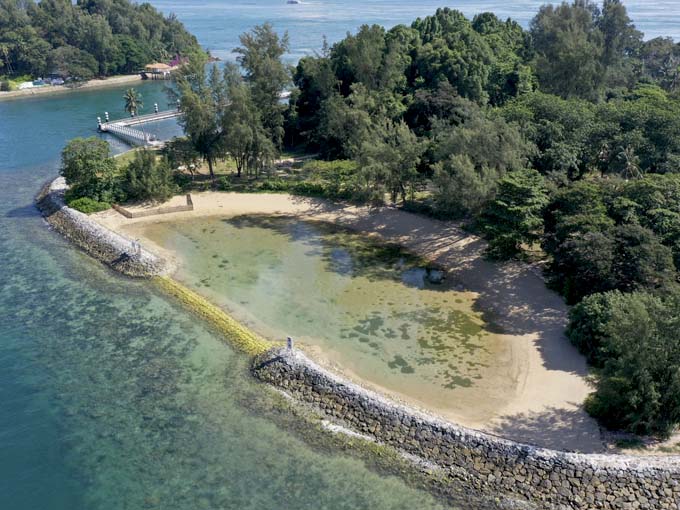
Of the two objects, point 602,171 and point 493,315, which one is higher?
point 602,171

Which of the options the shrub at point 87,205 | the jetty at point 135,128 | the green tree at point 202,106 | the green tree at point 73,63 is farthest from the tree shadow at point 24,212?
the green tree at point 73,63

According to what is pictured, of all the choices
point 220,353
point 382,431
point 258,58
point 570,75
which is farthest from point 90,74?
point 382,431

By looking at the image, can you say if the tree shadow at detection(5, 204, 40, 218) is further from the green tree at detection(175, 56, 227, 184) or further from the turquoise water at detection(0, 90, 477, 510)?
the green tree at detection(175, 56, 227, 184)

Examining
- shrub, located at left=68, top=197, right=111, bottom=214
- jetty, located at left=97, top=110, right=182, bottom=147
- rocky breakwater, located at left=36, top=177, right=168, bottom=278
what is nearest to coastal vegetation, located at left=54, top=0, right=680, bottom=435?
shrub, located at left=68, top=197, right=111, bottom=214

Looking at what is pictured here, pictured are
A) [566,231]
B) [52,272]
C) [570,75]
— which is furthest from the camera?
[570,75]

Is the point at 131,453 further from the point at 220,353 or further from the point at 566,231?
the point at 566,231

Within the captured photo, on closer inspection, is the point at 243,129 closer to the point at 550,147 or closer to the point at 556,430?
the point at 550,147

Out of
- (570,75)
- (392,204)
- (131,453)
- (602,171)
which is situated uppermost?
(570,75)
